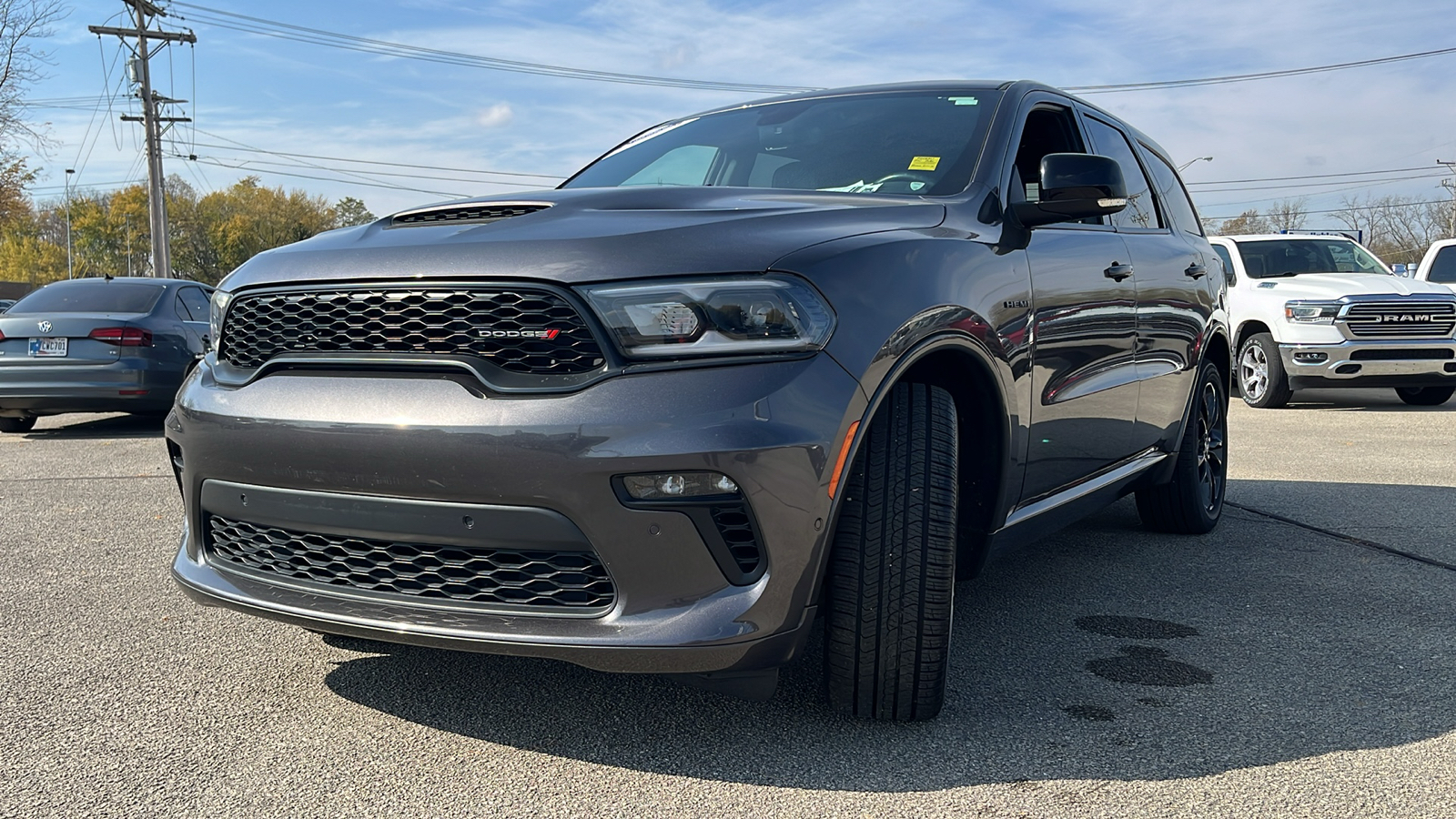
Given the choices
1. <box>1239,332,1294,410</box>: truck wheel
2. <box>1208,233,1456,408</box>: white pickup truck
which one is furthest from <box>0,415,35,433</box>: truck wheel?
<box>1239,332,1294,410</box>: truck wheel

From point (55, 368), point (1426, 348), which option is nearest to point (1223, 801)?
point (55, 368)

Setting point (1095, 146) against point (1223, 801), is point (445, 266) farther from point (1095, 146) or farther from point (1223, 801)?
point (1095, 146)

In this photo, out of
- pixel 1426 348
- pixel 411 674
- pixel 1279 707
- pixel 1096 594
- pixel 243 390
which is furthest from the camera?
pixel 1426 348

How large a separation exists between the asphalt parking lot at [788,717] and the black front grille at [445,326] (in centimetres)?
87

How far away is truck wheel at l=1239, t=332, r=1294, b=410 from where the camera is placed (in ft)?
36.7

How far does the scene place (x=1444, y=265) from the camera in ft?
44.5

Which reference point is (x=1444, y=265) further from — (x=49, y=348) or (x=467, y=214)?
(x=49, y=348)

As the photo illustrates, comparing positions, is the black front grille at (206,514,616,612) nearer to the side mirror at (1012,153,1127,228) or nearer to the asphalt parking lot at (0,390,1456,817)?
the asphalt parking lot at (0,390,1456,817)

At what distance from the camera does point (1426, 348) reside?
35.6 feet

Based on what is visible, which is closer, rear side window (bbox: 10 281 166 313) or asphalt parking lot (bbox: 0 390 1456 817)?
asphalt parking lot (bbox: 0 390 1456 817)

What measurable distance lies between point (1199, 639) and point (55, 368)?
28.2 ft

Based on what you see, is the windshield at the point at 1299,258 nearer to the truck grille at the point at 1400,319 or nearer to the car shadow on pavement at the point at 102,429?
the truck grille at the point at 1400,319

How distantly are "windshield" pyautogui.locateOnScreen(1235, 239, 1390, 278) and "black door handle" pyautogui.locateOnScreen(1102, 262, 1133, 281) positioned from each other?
8832mm

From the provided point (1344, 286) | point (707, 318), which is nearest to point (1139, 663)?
point (707, 318)
